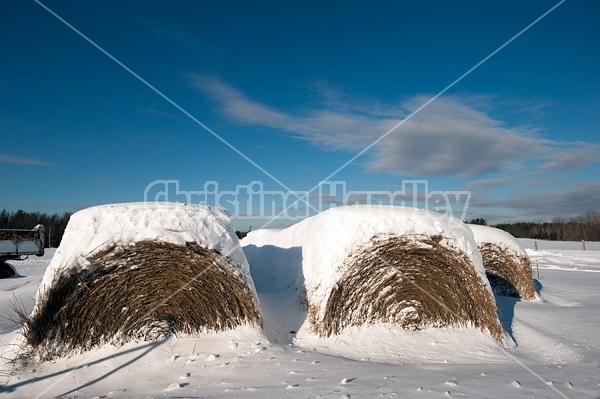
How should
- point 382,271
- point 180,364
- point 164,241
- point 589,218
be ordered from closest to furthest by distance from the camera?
point 180,364 → point 164,241 → point 382,271 → point 589,218

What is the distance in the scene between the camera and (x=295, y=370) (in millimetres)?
4570

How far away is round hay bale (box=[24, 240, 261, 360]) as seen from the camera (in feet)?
16.5

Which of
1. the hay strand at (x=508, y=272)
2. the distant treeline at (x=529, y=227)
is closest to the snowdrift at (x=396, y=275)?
the hay strand at (x=508, y=272)

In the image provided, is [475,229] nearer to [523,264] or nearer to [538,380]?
[523,264]

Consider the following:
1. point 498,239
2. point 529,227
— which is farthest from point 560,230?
point 498,239

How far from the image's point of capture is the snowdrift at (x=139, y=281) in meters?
5.05

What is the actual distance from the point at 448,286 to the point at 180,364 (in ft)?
14.8

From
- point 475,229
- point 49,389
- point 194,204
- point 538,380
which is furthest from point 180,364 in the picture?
point 475,229

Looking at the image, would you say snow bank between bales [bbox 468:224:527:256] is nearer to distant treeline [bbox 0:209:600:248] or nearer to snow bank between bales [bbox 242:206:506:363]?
snow bank between bales [bbox 242:206:506:363]

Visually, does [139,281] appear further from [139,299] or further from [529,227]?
[529,227]

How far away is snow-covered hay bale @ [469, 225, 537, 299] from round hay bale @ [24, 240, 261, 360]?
28.4 feet

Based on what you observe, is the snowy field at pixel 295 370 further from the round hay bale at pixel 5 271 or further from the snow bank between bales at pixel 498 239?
the round hay bale at pixel 5 271

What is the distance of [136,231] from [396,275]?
4.31 metres

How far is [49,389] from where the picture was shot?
14.3ft
